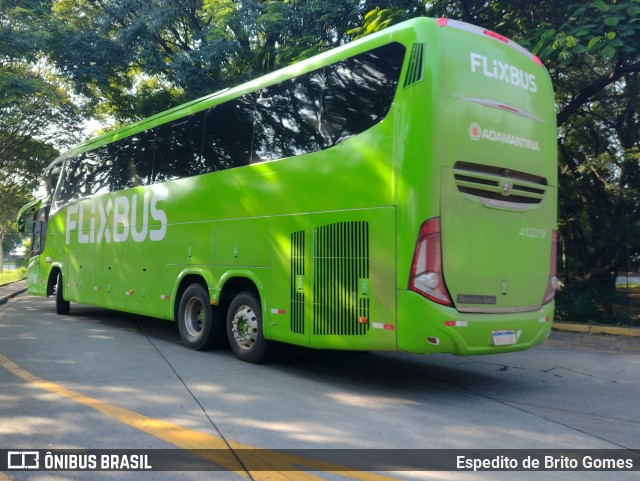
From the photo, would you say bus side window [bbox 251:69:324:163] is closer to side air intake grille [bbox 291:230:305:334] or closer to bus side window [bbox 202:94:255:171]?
bus side window [bbox 202:94:255:171]

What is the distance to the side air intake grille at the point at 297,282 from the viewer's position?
689cm

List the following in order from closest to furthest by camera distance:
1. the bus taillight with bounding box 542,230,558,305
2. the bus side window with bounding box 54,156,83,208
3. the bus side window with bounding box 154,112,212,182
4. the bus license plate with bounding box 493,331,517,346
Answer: the bus license plate with bounding box 493,331,517,346 < the bus taillight with bounding box 542,230,558,305 < the bus side window with bounding box 154,112,212,182 < the bus side window with bounding box 54,156,83,208

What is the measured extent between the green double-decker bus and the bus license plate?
2 cm

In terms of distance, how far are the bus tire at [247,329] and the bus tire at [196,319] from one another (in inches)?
21.3

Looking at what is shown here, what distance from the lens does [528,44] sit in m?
10.8

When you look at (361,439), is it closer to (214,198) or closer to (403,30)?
(403,30)

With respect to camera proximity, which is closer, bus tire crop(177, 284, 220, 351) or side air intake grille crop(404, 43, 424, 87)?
side air intake grille crop(404, 43, 424, 87)

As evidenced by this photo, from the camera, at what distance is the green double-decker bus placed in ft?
19.1

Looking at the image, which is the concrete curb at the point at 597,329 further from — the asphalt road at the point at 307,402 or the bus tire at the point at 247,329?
the bus tire at the point at 247,329

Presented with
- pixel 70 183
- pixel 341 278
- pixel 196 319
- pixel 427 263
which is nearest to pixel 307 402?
pixel 341 278

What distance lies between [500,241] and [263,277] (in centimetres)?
306

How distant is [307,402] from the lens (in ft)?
19.4

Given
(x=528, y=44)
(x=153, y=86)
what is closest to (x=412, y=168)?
(x=528, y=44)

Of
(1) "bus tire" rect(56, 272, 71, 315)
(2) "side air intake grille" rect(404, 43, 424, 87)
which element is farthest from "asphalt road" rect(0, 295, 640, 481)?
(1) "bus tire" rect(56, 272, 71, 315)
